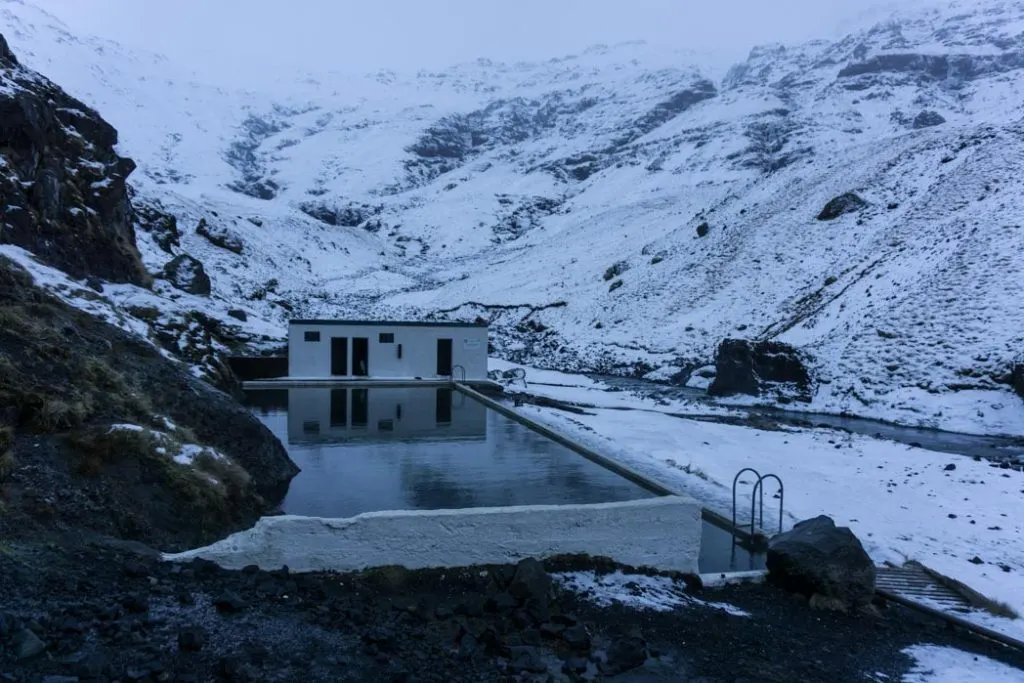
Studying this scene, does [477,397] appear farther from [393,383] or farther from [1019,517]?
[1019,517]

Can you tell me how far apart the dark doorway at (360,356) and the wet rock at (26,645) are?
2028 centimetres

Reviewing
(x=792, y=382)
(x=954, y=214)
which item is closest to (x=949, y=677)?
(x=792, y=382)

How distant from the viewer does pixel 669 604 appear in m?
7.23

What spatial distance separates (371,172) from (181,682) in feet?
354

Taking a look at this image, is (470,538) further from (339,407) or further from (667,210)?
(667,210)

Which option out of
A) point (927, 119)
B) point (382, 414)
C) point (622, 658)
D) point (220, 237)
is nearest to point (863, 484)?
point (622, 658)

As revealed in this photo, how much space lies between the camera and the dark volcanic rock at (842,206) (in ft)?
136

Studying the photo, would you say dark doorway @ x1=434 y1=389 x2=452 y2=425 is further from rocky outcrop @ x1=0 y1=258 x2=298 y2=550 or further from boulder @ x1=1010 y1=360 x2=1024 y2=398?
boulder @ x1=1010 y1=360 x2=1024 y2=398

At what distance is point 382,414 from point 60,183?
14777mm

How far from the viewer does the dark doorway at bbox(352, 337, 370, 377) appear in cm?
2444

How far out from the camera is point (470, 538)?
24.5 ft

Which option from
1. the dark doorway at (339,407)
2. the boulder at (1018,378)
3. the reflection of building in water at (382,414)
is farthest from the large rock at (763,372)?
the dark doorway at (339,407)

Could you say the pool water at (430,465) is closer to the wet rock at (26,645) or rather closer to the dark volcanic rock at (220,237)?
the wet rock at (26,645)

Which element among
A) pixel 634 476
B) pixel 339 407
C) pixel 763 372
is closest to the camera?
pixel 634 476
